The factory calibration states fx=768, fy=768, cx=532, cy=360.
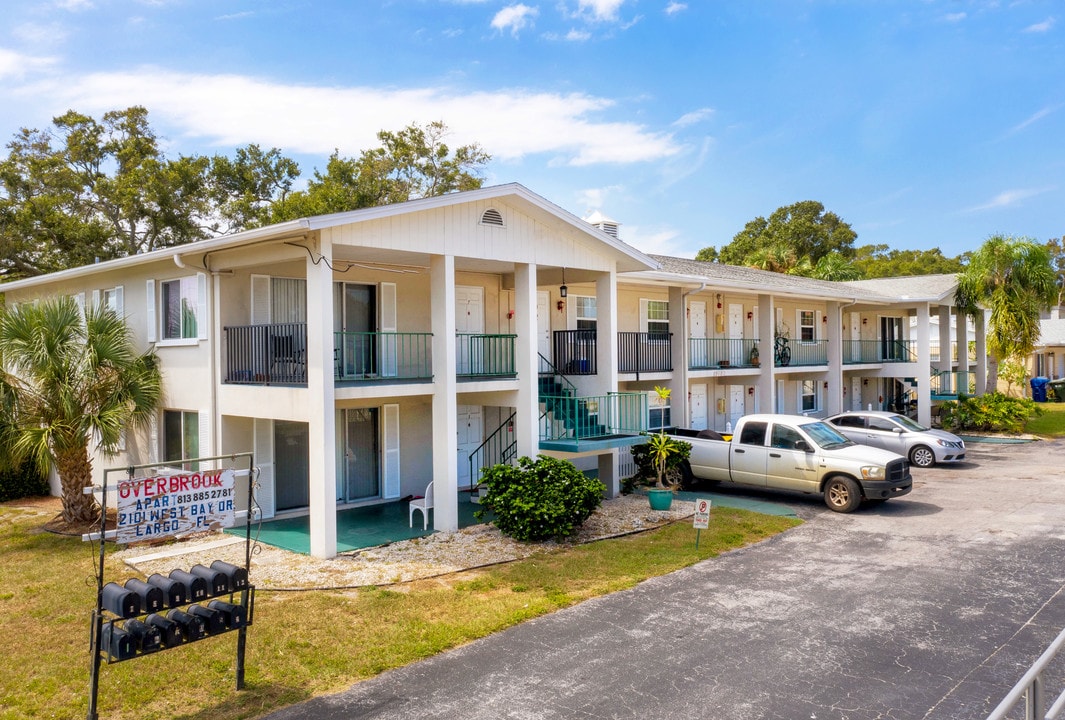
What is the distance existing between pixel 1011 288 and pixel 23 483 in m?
31.8

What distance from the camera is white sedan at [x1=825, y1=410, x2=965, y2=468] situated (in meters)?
20.3

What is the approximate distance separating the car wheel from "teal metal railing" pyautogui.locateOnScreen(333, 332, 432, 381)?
1355 centimetres

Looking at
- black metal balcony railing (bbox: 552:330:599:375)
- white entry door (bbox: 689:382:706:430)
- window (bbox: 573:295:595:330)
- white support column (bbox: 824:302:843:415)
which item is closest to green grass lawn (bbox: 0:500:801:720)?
black metal balcony railing (bbox: 552:330:599:375)

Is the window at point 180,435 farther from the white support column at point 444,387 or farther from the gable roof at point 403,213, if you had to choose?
the white support column at point 444,387

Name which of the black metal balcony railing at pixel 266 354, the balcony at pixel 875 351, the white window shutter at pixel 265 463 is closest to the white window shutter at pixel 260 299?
the black metal balcony railing at pixel 266 354

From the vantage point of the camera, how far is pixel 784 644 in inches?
316

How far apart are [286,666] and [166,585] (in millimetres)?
1636

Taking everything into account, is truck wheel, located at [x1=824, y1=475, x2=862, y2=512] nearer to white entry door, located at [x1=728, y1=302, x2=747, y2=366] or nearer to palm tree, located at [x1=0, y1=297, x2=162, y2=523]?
white entry door, located at [x1=728, y1=302, x2=747, y2=366]

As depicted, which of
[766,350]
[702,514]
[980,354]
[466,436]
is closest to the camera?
[702,514]

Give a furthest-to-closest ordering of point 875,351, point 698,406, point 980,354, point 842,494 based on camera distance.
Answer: point 980,354
point 875,351
point 698,406
point 842,494

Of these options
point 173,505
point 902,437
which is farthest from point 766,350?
point 173,505

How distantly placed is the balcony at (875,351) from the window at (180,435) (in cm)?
2171

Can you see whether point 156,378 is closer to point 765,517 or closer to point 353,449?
point 353,449

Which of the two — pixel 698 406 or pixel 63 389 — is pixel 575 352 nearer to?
pixel 698 406
